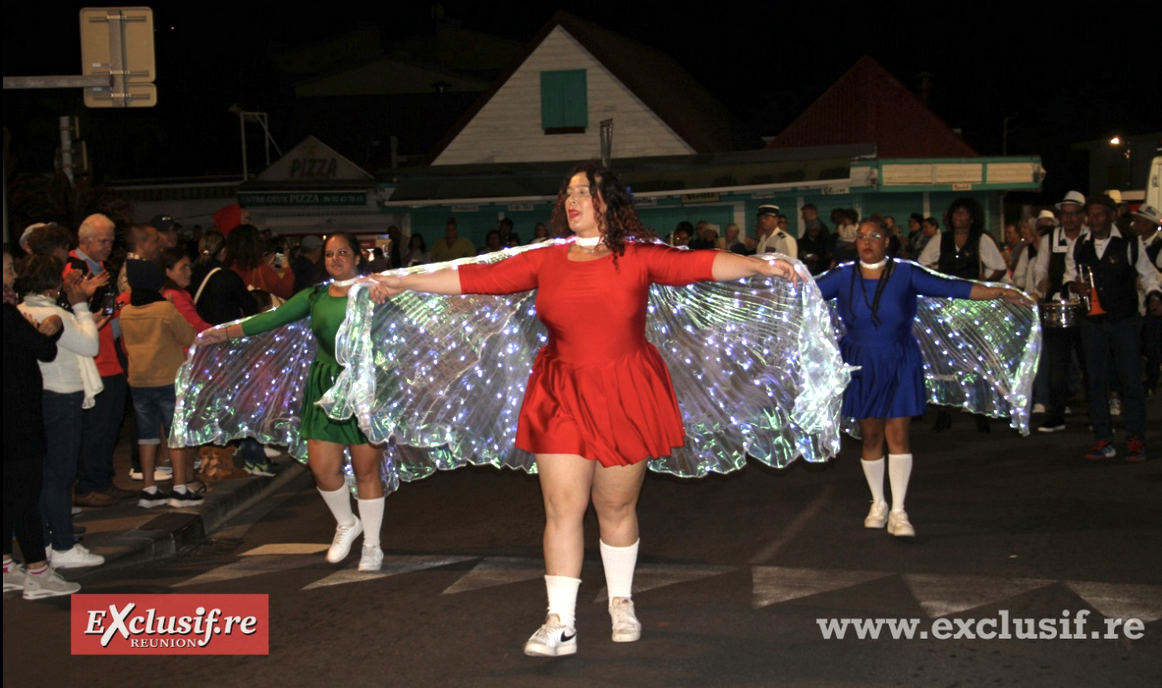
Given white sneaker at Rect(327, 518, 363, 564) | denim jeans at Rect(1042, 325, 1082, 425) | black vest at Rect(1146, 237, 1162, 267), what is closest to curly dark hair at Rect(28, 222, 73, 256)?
white sneaker at Rect(327, 518, 363, 564)

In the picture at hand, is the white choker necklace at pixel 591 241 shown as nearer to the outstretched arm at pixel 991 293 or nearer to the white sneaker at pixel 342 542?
the white sneaker at pixel 342 542

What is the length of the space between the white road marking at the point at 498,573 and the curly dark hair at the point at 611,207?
6.99ft

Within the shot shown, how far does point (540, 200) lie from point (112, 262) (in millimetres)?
19391

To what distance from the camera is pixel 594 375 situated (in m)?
5.08

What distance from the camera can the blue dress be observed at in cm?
703

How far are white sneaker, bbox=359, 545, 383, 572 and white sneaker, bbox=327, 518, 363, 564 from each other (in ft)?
0.94

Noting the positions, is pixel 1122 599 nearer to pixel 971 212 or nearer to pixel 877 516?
pixel 877 516

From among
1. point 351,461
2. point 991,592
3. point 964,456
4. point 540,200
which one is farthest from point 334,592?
point 540,200

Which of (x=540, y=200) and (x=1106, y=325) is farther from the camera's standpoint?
(x=540, y=200)

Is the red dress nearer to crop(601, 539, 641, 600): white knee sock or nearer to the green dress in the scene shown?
crop(601, 539, 641, 600): white knee sock

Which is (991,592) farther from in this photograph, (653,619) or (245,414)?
(245,414)

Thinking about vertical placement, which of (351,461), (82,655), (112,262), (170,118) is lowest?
(82,655)

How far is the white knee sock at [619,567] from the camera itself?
529cm

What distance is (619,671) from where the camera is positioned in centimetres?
486
